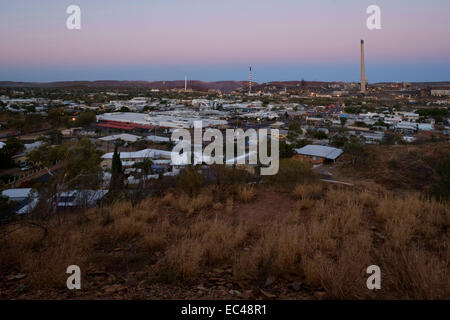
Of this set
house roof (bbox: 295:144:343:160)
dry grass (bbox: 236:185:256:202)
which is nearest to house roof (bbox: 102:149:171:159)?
house roof (bbox: 295:144:343:160)

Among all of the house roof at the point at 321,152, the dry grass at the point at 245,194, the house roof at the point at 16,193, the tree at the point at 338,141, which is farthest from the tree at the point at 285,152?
the house roof at the point at 16,193

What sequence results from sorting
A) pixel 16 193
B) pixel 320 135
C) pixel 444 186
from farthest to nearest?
1. pixel 320 135
2. pixel 16 193
3. pixel 444 186

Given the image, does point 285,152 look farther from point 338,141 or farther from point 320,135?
point 320,135

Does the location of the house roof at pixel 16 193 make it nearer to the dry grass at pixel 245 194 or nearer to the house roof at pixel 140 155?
the house roof at pixel 140 155

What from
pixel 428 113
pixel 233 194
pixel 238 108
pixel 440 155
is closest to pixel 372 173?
pixel 440 155

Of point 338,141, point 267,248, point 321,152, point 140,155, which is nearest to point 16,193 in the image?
point 140,155

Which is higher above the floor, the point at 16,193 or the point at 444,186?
the point at 444,186

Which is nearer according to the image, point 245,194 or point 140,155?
point 245,194

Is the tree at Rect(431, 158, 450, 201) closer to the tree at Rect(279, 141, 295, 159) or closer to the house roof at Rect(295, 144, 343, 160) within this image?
the tree at Rect(279, 141, 295, 159)

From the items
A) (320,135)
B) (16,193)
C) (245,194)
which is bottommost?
(16,193)
